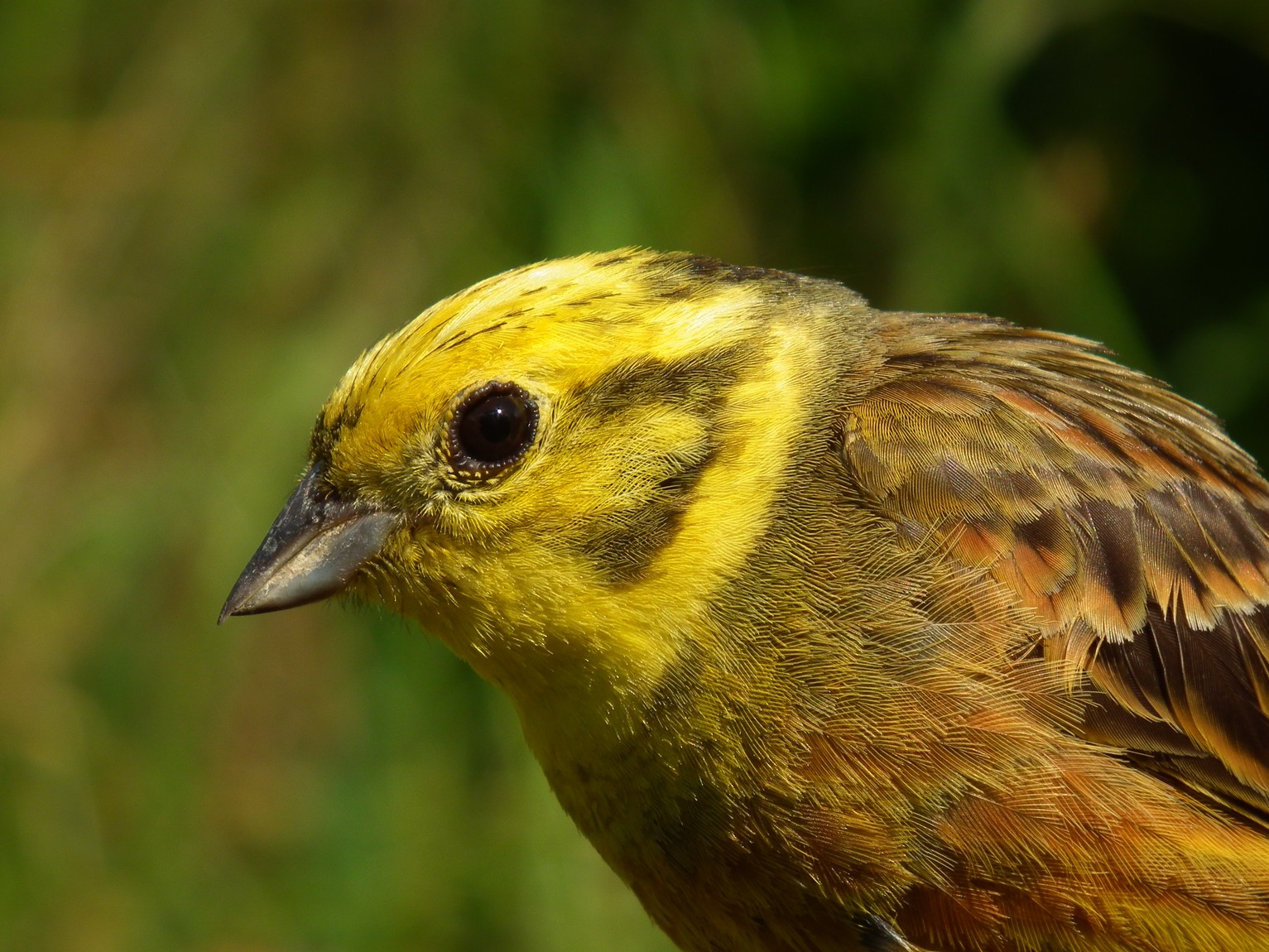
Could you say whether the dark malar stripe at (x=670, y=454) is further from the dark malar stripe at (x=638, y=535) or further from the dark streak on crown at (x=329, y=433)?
the dark streak on crown at (x=329, y=433)

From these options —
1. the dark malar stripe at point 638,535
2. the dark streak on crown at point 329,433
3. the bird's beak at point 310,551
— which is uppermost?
the dark streak on crown at point 329,433

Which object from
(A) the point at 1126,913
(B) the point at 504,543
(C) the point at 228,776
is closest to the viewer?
(A) the point at 1126,913

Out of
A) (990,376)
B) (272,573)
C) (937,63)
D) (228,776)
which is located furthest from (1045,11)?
(228,776)

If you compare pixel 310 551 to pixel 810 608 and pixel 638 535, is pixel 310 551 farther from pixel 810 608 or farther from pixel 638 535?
pixel 810 608

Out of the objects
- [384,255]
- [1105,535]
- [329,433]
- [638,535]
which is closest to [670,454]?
[638,535]

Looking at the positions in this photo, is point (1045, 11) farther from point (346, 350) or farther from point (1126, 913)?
point (1126, 913)

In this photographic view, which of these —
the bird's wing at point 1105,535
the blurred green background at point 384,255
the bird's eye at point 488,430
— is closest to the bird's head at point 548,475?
the bird's eye at point 488,430

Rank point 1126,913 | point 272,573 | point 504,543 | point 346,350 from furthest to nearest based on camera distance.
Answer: point 346,350, point 272,573, point 504,543, point 1126,913

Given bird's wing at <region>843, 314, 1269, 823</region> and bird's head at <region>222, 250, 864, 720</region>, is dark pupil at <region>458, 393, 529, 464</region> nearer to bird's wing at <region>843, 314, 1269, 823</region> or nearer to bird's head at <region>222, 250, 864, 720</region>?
bird's head at <region>222, 250, 864, 720</region>
